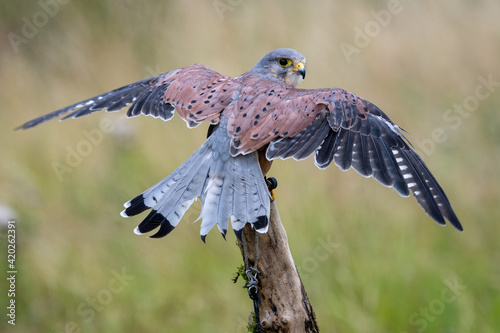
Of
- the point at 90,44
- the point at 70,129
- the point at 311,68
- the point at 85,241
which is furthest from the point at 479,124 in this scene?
the point at 90,44

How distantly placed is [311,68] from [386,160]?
104 inches

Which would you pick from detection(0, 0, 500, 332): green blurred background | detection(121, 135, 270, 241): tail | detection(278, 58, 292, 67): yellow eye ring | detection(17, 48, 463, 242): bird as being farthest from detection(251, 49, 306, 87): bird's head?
detection(0, 0, 500, 332): green blurred background

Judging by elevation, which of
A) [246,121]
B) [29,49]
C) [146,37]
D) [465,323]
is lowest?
[465,323]

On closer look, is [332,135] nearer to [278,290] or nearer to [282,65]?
[278,290]

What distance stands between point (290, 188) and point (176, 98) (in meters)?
1.58

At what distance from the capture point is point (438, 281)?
395cm

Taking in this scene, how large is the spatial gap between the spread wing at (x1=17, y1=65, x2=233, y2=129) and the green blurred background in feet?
4.23

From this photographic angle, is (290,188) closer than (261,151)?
No

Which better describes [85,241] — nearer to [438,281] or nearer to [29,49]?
[438,281]

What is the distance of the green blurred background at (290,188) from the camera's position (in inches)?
159

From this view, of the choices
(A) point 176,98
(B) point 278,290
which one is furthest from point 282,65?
(B) point 278,290

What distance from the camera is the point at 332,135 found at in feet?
9.34

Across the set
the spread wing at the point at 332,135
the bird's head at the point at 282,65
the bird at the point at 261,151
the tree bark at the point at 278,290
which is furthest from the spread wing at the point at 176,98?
the tree bark at the point at 278,290

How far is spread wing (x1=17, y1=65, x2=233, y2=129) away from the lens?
313cm
